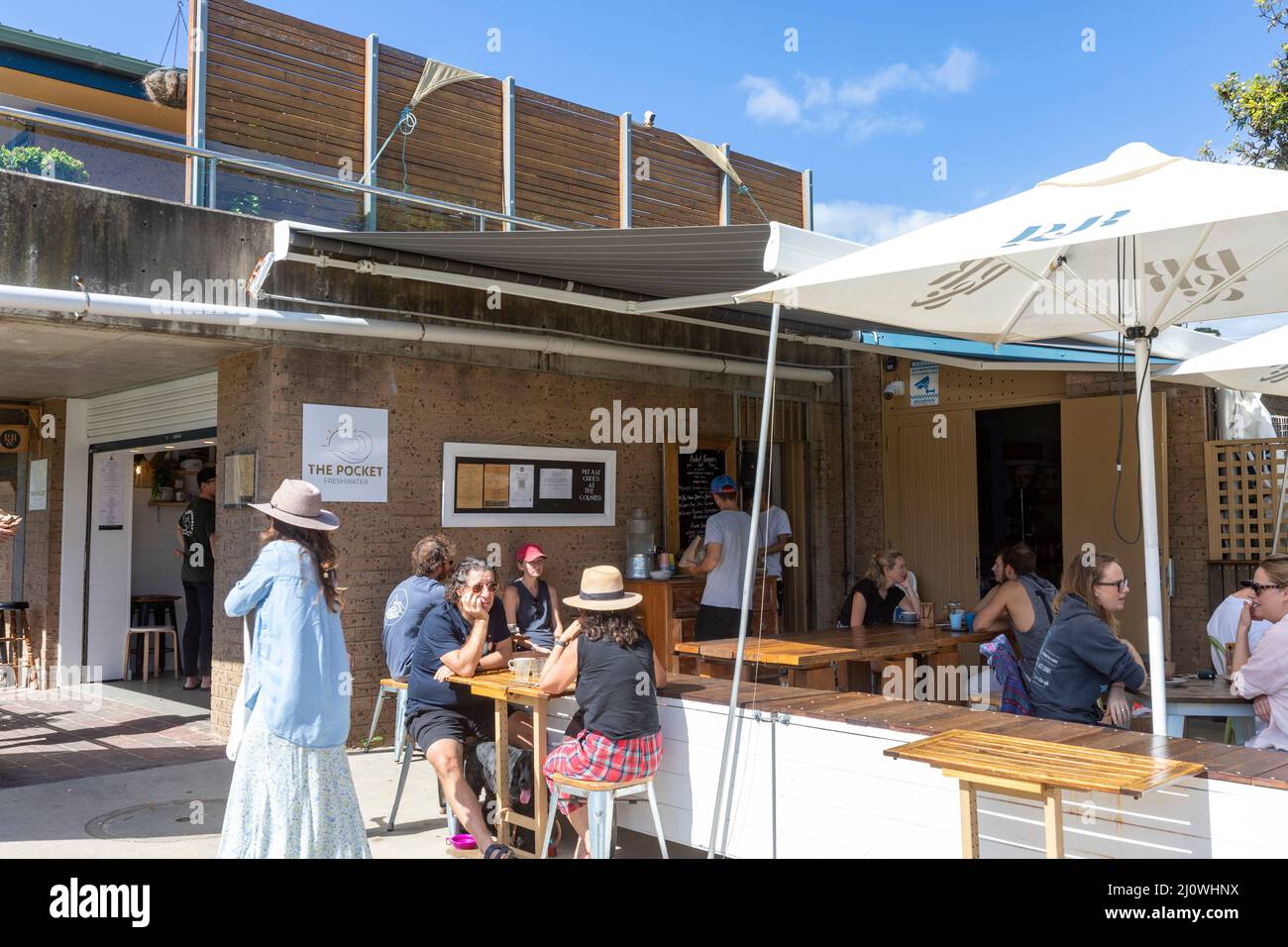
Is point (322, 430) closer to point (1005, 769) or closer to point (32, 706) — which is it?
point (32, 706)

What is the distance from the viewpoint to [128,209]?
635 cm

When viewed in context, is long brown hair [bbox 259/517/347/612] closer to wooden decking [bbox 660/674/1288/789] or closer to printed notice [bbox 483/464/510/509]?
wooden decking [bbox 660/674/1288/789]

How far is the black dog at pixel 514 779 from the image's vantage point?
4.84 m

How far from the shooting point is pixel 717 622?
7.68m

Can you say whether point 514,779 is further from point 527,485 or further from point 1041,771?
point 527,485

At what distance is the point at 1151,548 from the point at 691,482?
5694 millimetres

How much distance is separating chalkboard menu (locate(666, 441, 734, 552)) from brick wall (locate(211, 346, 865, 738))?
2.93 feet

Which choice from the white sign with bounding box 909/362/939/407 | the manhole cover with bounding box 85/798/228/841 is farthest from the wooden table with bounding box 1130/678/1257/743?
the white sign with bounding box 909/362/939/407

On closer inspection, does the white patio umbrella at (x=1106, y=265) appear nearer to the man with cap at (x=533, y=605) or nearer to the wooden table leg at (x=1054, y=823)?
the wooden table leg at (x=1054, y=823)

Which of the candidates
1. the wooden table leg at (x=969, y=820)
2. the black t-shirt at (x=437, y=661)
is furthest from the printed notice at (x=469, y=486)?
the wooden table leg at (x=969, y=820)

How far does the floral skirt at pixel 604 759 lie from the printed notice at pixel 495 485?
3.91 meters

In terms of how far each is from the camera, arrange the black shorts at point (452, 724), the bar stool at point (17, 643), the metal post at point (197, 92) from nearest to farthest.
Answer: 1. the black shorts at point (452, 724)
2. the metal post at point (197, 92)
3. the bar stool at point (17, 643)

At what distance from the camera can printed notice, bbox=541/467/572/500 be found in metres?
8.36
